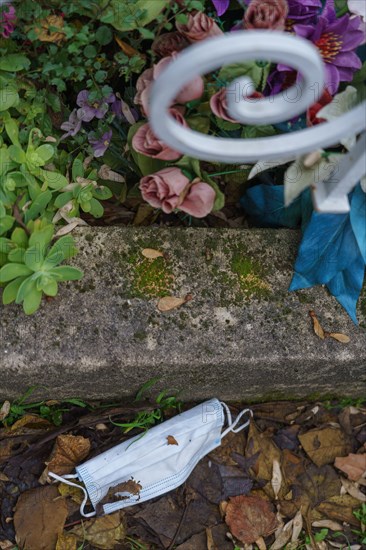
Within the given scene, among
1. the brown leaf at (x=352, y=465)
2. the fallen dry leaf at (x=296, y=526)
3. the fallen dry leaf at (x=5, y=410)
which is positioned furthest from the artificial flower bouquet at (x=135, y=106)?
the fallen dry leaf at (x=296, y=526)

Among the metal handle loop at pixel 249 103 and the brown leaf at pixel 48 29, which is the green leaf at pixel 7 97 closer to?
the brown leaf at pixel 48 29

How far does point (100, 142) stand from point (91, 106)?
0.10 m

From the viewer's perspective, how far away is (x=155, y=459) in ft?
6.33

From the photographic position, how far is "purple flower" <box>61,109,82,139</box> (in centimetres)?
164

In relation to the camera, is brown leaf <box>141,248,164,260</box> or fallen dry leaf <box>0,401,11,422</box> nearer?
brown leaf <box>141,248,164,260</box>

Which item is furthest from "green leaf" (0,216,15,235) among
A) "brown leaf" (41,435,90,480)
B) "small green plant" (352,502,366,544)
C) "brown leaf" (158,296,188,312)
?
"small green plant" (352,502,366,544)

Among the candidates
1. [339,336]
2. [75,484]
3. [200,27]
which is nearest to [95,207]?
[200,27]

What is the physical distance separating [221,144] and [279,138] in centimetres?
12

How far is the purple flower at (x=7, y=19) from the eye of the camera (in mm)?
1396

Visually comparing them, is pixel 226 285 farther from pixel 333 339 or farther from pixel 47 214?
pixel 47 214

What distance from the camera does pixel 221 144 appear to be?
3.35 feet

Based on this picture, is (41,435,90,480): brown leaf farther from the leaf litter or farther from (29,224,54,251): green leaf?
(29,224,54,251): green leaf

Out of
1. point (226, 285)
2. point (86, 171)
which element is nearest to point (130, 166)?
point (86, 171)

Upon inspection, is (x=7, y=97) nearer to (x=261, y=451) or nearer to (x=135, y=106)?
(x=135, y=106)
